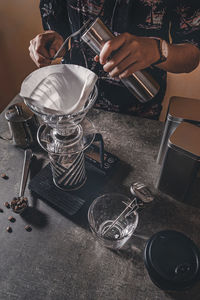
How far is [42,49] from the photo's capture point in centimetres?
80

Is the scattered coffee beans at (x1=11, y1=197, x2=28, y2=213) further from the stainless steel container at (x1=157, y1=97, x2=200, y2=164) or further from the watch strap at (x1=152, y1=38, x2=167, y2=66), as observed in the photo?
the watch strap at (x1=152, y1=38, x2=167, y2=66)

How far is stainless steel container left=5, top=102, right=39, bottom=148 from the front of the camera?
731 mm

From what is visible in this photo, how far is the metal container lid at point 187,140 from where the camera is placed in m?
0.55

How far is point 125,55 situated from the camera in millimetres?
614

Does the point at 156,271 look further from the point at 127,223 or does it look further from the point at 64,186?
the point at 64,186

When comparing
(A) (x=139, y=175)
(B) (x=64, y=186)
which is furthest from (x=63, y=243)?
(A) (x=139, y=175)

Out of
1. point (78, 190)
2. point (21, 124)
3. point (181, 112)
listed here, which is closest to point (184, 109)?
point (181, 112)

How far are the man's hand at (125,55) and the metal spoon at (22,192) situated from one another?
35 cm

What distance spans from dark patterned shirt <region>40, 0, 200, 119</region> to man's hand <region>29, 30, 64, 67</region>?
105 millimetres

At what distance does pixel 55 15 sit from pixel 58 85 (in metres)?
0.50

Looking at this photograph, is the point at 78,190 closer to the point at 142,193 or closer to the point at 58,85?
the point at 142,193

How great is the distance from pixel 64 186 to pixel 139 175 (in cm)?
22

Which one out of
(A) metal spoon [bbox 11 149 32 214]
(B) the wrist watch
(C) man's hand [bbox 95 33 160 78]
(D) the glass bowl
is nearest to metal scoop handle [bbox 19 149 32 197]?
(A) metal spoon [bbox 11 149 32 214]

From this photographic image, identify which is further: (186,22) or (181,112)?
(186,22)
